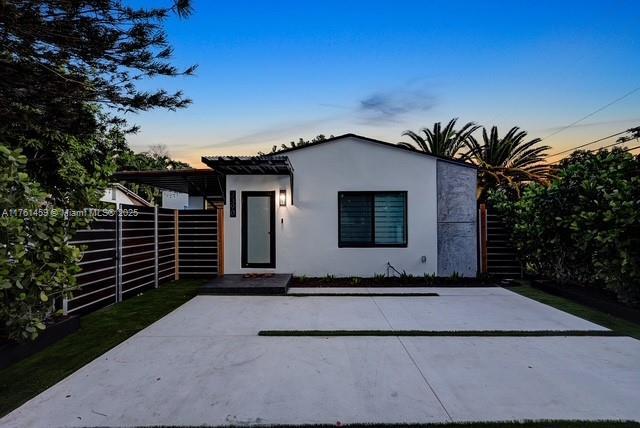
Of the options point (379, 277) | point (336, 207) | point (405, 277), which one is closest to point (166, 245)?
point (336, 207)

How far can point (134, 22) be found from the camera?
504cm

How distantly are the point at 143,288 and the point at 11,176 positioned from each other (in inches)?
187

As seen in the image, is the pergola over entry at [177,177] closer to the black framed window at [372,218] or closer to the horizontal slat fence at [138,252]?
the horizontal slat fence at [138,252]

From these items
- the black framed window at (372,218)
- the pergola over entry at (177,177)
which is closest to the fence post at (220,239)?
the pergola over entry at (177,177)

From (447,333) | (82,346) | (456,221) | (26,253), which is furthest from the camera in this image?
(456,221)

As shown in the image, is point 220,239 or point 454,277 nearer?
point 454,277

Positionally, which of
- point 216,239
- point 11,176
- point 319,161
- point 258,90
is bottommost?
point 216,239

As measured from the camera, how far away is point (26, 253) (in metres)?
3.54

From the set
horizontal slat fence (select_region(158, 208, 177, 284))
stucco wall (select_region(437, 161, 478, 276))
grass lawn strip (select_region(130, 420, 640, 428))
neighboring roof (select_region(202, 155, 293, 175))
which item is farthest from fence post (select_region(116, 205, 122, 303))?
stucco wall (select_region(437, 161, 478, 276))

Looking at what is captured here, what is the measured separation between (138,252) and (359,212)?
17.1ft

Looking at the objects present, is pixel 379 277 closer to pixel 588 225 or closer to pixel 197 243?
pixel 588 225

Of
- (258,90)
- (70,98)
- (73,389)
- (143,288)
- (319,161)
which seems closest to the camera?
(73,389)

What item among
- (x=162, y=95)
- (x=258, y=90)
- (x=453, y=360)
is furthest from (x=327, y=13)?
(x=453, y=360)

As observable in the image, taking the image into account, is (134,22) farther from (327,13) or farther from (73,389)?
(327,13)
